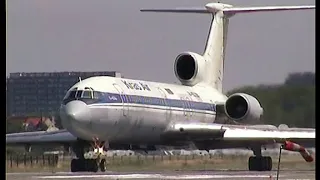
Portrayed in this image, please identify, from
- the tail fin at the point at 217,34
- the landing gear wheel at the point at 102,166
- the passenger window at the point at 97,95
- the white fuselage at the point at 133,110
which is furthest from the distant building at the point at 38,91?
the landing gear wheel at the point at 102,166

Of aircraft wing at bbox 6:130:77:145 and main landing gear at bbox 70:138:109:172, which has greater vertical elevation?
aircraft wing at bbox 6:130:77:145

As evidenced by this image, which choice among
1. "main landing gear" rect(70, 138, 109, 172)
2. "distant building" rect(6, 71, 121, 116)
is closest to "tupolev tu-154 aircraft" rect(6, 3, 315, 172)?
"main landing gear" rect(70, 138, 109, 172)

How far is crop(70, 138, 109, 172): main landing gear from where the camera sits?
32.1 metres

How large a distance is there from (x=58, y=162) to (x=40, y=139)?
3.86 meters

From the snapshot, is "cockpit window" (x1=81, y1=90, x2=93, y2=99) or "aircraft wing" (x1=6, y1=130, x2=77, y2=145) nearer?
"cockpit window" (x1=81, y1=90, x2=93, y2=99)

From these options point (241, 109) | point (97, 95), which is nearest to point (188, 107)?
point (241, 109)

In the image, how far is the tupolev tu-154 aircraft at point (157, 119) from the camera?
Result: 32438mm

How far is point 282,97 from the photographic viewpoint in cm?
1548

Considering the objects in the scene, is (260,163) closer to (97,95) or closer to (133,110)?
(133,110)

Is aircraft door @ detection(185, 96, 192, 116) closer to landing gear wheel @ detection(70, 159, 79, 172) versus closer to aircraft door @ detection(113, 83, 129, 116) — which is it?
aircraft door @ detection(113, 83, 129, 116)

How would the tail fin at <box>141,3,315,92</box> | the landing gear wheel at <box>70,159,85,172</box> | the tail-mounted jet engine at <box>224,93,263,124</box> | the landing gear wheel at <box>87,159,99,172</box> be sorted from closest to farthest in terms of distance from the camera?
the landing gear wheel at <box>87,159,99,172</box>
the landing gear wheel at <box>70,159,85,172</box>
the tail-mounted jet engine at <box>224,93,263,124</box>
the tail fin at <box>141,3,315,92</box>

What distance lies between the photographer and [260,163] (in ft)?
113
